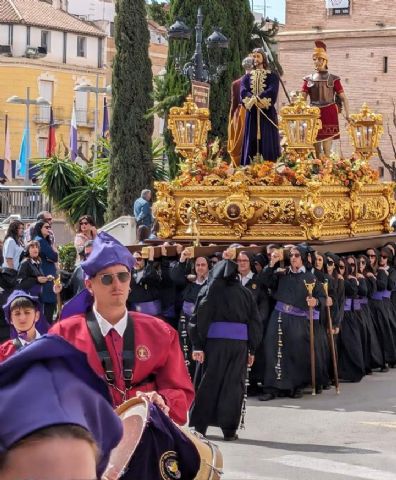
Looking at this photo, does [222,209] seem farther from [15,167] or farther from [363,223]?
[15,167]

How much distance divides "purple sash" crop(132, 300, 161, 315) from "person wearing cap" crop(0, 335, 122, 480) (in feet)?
39.0

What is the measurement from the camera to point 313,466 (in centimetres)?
1041

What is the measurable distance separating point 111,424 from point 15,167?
2195 inches

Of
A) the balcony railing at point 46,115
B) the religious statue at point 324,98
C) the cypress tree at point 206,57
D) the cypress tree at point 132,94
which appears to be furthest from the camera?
the balcony railing at point 46,115

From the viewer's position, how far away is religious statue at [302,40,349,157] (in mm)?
17812

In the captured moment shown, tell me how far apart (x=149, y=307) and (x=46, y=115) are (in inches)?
1845

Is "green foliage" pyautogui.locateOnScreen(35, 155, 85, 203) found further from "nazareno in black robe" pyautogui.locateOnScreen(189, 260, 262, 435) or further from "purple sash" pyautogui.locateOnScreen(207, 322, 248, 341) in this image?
"purple sash" pyautogui.locateOnScreen(207, 322, 248, 341)

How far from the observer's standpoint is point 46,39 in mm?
63062

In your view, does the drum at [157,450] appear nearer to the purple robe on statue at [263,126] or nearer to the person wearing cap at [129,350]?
the person wearing cap at [129,350]

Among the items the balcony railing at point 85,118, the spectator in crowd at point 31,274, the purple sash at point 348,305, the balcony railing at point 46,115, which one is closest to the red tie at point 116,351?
the spectator in crowd at point 31,274

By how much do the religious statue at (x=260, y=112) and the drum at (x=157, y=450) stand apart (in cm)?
1198

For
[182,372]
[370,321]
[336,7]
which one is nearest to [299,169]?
[370,321]

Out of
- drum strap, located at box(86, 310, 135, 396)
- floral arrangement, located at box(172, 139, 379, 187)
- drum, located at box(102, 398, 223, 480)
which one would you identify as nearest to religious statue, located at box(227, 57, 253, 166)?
floral arrangement, located at box(172, 139, 379, 187)

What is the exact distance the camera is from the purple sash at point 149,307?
1430 centimetres
